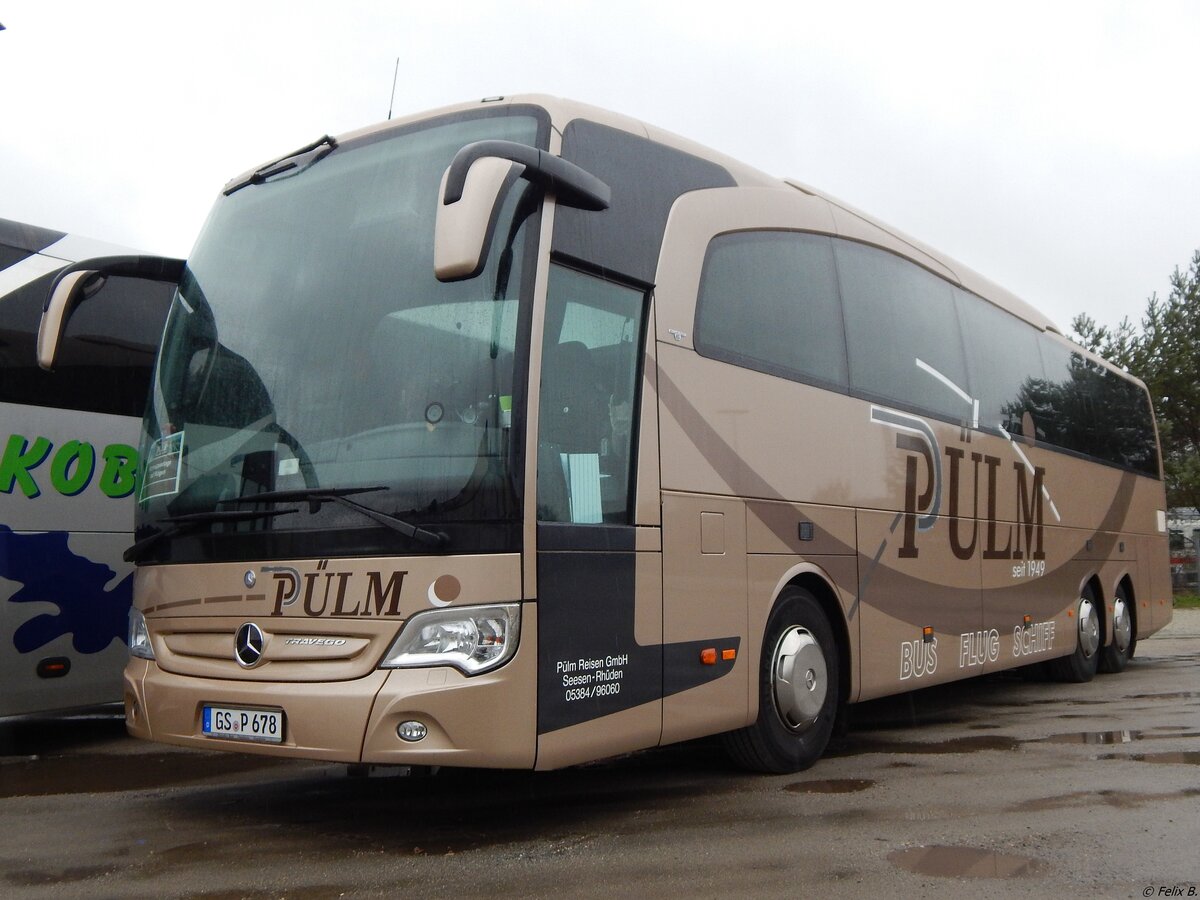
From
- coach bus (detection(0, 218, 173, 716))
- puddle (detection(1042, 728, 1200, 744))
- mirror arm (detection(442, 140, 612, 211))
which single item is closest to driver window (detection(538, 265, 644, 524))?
mirror arm (detection(442, 140, 612, 211))

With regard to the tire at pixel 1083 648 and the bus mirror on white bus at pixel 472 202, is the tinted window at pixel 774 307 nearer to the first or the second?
the bus mirror on white bus at pixel 472 202

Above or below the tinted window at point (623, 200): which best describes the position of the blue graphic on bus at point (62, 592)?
below

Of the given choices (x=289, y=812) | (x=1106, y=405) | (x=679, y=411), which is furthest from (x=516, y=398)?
(x=1106, y=405)

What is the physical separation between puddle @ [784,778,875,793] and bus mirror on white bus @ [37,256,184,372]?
14.0 feet

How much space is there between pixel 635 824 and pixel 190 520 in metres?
2.46

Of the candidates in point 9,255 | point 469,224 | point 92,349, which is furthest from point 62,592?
point 469,224

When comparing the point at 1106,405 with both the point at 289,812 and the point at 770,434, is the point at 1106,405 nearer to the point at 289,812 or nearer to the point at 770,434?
the point at 770,434

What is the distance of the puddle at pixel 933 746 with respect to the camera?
7.75 metres

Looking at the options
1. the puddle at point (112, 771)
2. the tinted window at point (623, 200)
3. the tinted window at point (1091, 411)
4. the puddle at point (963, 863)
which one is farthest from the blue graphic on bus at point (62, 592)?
the tinted window at point (1091, 411)

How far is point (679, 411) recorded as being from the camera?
588cm

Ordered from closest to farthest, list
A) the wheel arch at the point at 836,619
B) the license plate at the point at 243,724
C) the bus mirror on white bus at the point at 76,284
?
the license plate at the point at 243,724 → the bus mirror on white bus at the point at 76,284 → the wheel arch at the point at 836,619

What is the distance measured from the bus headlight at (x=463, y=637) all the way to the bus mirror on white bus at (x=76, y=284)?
264cm

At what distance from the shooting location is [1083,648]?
472 inches

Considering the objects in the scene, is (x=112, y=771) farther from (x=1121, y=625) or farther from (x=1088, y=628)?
(x=1121, y=625)
